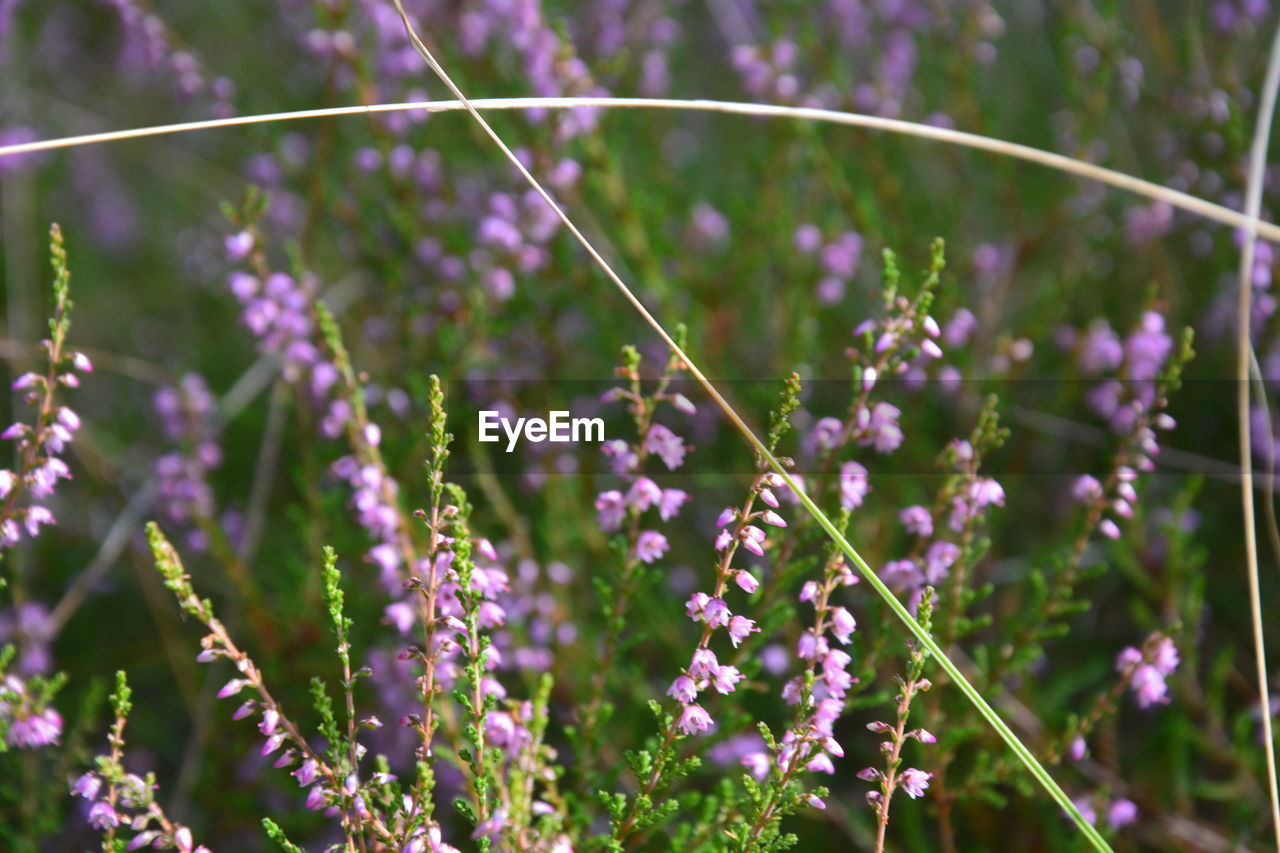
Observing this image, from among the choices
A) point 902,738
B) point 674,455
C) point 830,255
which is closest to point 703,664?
point 902,738

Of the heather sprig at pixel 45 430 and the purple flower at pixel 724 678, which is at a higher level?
the heather sprig at pixel 45 430

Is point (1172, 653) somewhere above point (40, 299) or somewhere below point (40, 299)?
below

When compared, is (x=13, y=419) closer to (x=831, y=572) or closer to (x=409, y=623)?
(x=409, y=623)

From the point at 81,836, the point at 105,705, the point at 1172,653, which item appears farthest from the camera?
the point at 105,705

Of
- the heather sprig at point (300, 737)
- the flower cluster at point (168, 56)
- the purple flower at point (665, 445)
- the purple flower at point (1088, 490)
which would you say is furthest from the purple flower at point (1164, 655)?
A: the flower cluster at point (168, 56)

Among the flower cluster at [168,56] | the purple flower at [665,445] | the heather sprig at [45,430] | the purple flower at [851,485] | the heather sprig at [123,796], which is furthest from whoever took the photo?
the flower cluster at [168,56]

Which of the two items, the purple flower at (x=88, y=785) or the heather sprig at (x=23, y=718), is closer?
the purple flower at (x=88, y=785)

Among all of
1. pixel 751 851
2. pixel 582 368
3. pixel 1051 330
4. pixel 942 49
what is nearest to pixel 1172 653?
pixel 751 851

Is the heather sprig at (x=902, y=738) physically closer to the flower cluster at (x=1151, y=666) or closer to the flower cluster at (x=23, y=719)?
the flower cluster at (x=1151, y=666)

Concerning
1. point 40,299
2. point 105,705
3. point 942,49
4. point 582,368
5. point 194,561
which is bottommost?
point 105,705
